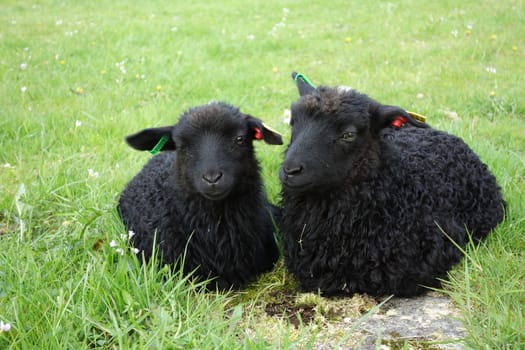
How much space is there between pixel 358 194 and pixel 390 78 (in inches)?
173

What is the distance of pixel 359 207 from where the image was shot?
11.1ft

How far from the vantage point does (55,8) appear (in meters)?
14.4

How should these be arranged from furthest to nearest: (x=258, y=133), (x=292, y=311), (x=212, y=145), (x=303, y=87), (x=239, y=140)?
(x=303, y=87) → (x=258, y=133) → (x=239, y=140) → (x=212, y=145) → (x=292, y=311)

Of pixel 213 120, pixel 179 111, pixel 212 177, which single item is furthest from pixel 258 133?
pixel 179 111

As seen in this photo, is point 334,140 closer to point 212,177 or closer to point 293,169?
point 293,169

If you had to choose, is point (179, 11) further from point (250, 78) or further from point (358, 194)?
point (358, 194)

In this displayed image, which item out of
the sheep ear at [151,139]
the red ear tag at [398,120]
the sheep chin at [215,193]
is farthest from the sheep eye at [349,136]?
the sheep ear at [151,139]

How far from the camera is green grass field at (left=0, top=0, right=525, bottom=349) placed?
2918mm

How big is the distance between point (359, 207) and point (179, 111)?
3562 mm

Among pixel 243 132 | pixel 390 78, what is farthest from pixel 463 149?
pixel 390 78

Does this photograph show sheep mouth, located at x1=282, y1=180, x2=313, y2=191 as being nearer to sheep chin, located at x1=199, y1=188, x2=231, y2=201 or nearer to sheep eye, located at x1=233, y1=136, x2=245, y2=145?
sheep chin, located at x1=199, y1=188, x2=231, y2=201

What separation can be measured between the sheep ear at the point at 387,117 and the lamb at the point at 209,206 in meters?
0.64

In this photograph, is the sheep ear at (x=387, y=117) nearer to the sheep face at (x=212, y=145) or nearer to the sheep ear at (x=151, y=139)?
the sheep face at (x=212, y=145)

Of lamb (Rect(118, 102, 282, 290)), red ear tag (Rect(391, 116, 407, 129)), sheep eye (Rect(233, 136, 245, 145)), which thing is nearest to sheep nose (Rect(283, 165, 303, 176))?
lamb (Rect(118, 102, 282, 290))
